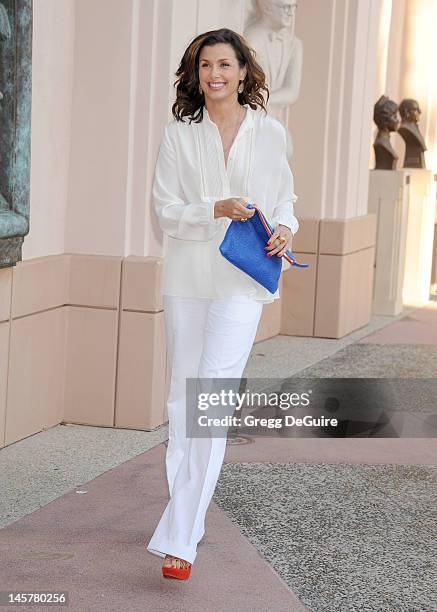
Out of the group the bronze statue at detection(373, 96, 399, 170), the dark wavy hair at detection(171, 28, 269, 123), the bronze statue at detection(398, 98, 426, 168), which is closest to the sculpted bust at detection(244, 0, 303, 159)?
the bronze statue at detection(373, 96, 399, 170)

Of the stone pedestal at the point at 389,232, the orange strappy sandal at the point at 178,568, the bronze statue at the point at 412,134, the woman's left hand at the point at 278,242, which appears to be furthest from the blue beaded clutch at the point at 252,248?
the bronze statue at the point at 412,134

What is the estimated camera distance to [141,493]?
502cm

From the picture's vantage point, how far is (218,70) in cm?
393

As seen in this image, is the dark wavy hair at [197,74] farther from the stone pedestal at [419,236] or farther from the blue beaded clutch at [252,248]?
the stone pedestal at [419,236]

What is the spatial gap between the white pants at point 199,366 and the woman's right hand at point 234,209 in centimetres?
28

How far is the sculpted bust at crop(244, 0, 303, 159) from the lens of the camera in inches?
322

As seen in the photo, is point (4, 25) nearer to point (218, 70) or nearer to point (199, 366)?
point (218, 70)

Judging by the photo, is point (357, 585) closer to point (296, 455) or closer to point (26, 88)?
point (296, 455)

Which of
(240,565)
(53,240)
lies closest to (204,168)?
(240,565)

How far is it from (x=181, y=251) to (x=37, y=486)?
1.57 metres

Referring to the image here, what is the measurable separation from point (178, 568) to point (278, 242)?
3.65 ft

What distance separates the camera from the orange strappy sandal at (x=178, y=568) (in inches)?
153

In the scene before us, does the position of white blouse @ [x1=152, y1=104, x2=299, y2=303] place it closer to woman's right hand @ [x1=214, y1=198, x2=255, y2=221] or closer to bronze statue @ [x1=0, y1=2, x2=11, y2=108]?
woman's right hand @ [x1=214, y1=198, x2=255, y2=221]

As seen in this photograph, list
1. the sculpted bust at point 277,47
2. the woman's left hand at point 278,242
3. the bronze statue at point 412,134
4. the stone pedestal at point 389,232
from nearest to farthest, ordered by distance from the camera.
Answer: the woman's left hand at point 278,242, the sculpted bust at point 277,47, the stone pedestal at point 389,232, the bronze statue at point 412,134
